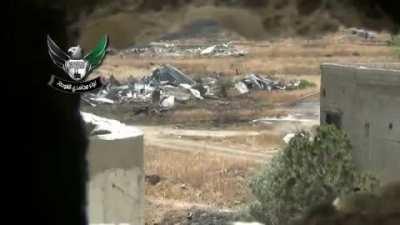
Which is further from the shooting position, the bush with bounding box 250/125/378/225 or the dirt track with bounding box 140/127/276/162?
the dirt track with bounding box 140/127/276/162

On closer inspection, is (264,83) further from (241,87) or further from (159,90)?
(159,90)

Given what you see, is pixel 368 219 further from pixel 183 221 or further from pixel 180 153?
pixel 180 153

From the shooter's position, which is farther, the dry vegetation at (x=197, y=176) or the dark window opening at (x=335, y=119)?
the dry vegetation at (x=197, y=176)

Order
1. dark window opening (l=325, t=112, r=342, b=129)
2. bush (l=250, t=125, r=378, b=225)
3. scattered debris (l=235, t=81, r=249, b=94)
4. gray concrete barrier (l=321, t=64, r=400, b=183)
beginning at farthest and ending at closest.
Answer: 1. scattered debris (l=235, t=81, r=249, b=94)
2. dark window opening (l=325, t=112, r=342, b=129)
3. gray concrete barrier (l=321, t=64, r=400, b=183)
4. bush (l=250, t=125, r=378, b=225)

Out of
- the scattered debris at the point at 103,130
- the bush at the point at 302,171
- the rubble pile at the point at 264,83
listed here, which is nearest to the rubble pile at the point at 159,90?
the rubble pile at the point at 264,83

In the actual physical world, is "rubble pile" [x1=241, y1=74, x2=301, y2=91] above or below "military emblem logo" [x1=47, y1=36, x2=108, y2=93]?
below

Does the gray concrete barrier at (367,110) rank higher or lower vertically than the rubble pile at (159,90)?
higher

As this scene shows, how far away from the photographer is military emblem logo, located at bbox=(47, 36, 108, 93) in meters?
1.17

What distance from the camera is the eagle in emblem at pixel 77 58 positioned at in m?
1.17

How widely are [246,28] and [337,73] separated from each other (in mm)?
2292

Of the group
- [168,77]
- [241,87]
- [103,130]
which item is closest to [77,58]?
[103,130]

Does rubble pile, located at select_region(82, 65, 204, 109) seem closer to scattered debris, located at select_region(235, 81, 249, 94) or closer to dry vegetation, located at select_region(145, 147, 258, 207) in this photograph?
scattered debris, located at select_region(235, 81, 249, 94)

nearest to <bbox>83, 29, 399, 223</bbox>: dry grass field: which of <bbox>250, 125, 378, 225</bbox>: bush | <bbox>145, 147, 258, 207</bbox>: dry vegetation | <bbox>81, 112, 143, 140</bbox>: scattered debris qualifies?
<bbox>145, 147, 258, 207</bbox>: dry vegetation

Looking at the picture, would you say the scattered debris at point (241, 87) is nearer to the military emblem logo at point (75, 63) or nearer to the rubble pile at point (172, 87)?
the rubble pile at point (172, 87)
